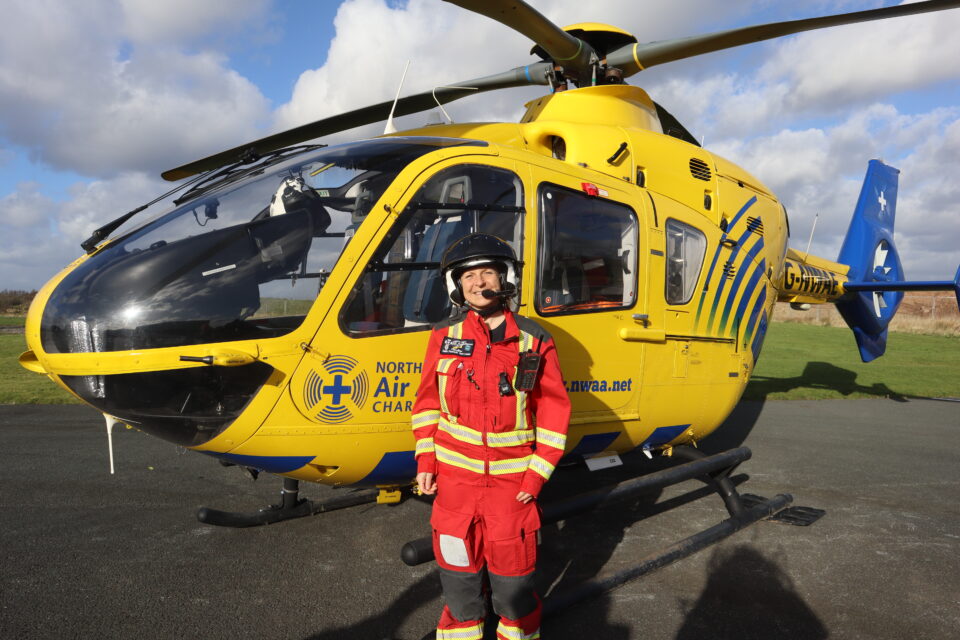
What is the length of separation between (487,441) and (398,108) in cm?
411

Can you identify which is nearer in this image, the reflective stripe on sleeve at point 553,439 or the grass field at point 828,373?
the reflective stripe on sleeve at point 553,439

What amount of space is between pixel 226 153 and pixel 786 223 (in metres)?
5.24

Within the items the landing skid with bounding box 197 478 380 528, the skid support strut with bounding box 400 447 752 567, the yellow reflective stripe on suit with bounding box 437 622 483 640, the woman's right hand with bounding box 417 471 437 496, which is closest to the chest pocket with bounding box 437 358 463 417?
the woman's right hand with bounding box 417 471 437 496

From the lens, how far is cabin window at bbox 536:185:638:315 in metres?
3.52

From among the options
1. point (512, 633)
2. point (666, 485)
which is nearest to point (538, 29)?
point (666, 485)

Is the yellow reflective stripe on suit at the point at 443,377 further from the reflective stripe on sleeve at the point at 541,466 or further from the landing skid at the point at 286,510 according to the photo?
the landing skid at the point at 286,510

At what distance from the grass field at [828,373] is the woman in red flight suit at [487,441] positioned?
867 cm

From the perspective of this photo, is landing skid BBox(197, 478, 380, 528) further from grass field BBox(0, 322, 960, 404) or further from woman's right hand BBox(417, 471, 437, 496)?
grass field BBox(0, 322, 960, 404)

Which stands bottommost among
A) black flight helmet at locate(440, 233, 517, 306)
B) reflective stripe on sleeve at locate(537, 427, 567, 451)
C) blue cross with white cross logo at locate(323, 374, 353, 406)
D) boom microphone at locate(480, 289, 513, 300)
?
reflective stripe on sleeve at locate(537, 427, 567, 451)

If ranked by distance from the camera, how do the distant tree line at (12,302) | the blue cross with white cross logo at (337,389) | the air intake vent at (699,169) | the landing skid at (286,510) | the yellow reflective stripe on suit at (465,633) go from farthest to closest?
1. the distant tree line at (12,302)
2. the air intake vent at (699,169)
3. the landing skid at (286,510)
4. the blue cross with white cross logo at (337,389)
5. the yellow reflective stripe on suit at (465,633)

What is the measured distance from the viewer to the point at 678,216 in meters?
4.48

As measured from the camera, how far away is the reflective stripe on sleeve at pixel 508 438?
2441 mm

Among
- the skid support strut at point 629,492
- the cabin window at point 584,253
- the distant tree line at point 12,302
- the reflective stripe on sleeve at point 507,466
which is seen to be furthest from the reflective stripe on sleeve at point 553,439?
the distant tree line at point 12,302

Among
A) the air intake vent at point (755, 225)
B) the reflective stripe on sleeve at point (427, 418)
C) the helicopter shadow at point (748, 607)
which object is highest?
the air intake vent at point (755, 225)
